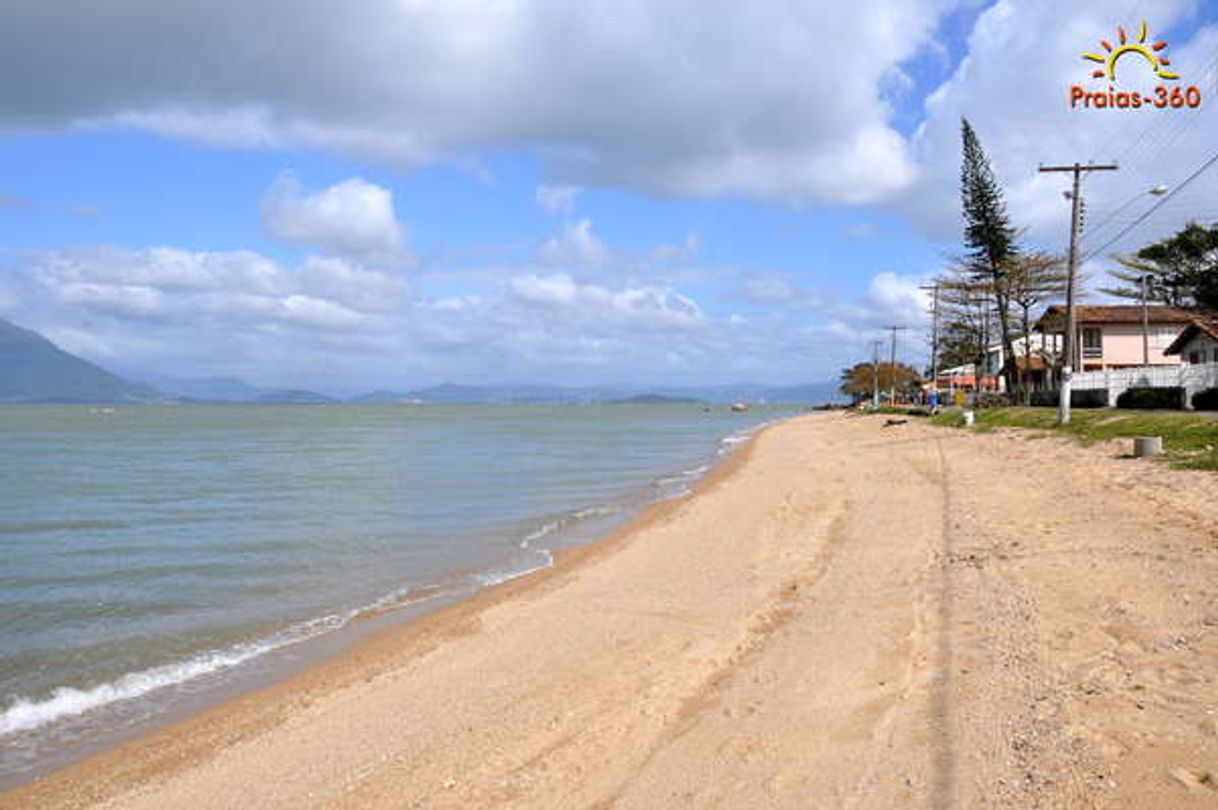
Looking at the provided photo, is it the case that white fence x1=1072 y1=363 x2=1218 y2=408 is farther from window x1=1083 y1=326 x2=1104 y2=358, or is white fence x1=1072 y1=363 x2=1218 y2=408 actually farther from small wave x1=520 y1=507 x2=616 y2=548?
window x1=1083 y1=326 x2=1104 y2=358

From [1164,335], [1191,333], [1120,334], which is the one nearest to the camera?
[1191,333]

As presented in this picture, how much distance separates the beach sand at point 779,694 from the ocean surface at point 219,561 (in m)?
1.19

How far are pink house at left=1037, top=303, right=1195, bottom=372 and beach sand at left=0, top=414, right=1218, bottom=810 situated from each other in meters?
54.9

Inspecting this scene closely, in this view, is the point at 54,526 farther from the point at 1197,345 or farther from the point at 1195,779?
the point at 1197,345

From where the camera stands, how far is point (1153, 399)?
1158 inches

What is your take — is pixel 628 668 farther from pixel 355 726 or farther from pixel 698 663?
pixel 355 726

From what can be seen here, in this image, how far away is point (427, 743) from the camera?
576 centimetres

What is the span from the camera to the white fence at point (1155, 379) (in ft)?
88.1

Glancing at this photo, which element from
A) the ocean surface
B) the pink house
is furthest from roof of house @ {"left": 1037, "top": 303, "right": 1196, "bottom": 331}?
the ocean surface

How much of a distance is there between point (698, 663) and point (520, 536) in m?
9.94

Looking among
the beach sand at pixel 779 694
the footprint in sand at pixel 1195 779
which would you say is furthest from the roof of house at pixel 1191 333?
the footprint in sand at pixel 1195 779

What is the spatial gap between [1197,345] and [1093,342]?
15.6m

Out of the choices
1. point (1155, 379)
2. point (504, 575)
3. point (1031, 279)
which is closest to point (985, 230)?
point (1031, 279)

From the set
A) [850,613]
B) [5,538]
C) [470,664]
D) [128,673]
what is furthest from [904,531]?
[5,538]
